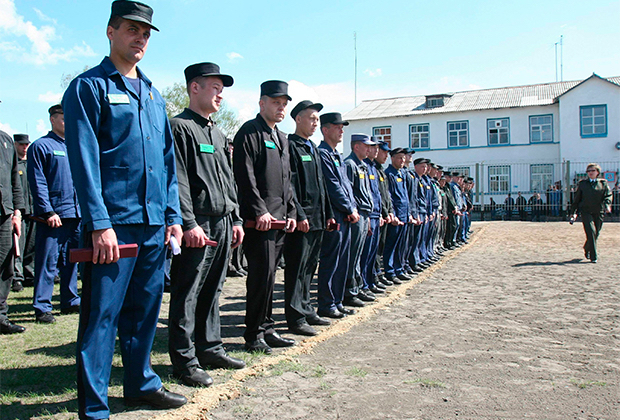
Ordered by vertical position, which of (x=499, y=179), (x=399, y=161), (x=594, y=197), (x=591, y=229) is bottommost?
(x=591, y=229)

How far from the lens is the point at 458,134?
39844mm

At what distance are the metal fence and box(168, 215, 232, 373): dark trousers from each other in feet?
94.1

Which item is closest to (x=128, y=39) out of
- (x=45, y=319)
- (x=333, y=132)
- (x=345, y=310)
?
(x=333, y=132)

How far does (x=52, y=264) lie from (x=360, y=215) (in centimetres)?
392

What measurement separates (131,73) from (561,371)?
3946mm

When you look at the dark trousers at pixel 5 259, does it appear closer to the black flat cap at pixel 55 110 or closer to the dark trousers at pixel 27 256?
the black flat cap at pixel 55 110

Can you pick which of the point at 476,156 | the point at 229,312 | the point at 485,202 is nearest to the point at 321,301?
the point at 229,312

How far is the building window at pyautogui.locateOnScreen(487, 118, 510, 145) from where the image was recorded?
38.3 meters

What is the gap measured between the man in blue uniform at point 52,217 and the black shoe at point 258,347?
8.57 feet

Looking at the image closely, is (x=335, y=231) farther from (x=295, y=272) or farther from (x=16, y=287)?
(x=16, y=287)

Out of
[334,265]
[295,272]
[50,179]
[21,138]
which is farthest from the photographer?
[21,138]

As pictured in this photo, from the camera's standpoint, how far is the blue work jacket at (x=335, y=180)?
658 centimetres

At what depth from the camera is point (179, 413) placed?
3.36 m

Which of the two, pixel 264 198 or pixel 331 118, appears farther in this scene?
pixel 331 118
